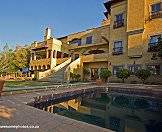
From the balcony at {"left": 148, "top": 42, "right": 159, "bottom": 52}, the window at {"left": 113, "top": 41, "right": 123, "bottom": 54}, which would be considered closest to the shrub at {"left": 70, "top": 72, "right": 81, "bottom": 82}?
the window at {"left": 113, "top": 41, "right": 123, "bottom": 54}

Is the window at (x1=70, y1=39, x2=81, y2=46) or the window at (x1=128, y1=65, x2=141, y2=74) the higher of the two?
the window at (x1=70, y1=39, x2=81, y2=46)

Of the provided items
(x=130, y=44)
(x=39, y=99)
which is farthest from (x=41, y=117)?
(x=130, y=44)

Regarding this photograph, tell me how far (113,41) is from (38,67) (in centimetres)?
2200

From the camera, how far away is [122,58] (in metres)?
34.0

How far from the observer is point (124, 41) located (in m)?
34.1

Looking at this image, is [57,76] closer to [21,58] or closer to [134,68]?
[134,68]

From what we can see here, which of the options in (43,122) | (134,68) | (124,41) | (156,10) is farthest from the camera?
(124,41)

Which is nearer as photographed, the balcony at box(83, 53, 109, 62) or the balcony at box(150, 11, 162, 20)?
the balcony at box(150, 11, 162, 20)

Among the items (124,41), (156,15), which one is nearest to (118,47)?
(124,41)

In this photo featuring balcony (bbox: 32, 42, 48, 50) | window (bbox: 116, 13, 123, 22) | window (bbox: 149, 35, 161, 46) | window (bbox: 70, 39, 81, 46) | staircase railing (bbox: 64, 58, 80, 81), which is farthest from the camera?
balcony (bbox: 32, 42, 48, 50)

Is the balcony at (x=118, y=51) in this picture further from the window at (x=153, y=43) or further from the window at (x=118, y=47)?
the window at (x=153, y=43)

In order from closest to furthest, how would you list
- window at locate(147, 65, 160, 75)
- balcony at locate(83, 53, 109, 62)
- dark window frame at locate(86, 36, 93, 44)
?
window at locate(147, 65, 160, 75) → balcony at locate(83, 53, 109, 62) → dark window frame at locate(86, 36, 93, 44)

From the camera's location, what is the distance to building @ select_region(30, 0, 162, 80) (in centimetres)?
3023

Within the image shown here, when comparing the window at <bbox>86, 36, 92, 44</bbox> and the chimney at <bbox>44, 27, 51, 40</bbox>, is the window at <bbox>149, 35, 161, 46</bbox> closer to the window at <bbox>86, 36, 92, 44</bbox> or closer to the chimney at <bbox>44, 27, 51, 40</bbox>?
the window at <bbox>86, 36, 92, 44</bbox>
